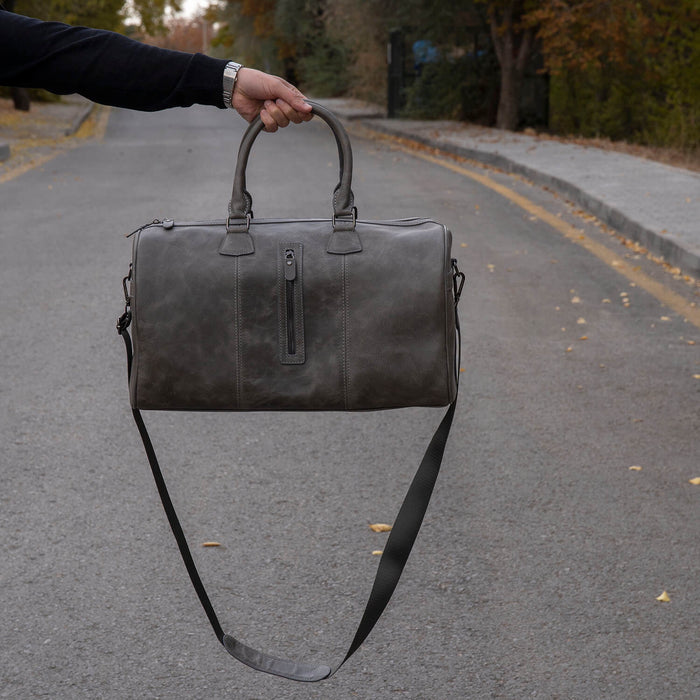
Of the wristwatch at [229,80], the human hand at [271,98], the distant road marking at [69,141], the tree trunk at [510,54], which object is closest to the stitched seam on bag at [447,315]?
the human hand at [271,98]

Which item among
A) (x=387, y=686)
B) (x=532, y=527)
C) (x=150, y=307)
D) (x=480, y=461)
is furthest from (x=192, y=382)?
(x=480, y=461)

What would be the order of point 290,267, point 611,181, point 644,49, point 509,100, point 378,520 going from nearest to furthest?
point 290,267 → point 378,520 → point 611,181 → point 644,49 → point 509,100

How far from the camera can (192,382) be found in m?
2.00

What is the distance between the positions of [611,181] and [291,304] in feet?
37.5

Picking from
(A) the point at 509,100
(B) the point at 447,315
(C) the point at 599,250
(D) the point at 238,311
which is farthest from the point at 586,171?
(D) the point at 238,311

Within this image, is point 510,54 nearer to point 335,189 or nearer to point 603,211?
point 603,211

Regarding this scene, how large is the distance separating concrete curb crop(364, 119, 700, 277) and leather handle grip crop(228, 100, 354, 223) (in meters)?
6.33

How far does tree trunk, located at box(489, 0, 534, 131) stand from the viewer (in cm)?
2208

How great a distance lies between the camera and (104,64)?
194cm

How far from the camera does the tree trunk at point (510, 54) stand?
22.1m

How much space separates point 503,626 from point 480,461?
1325 mm

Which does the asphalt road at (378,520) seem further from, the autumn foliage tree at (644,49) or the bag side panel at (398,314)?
the autumn foliage tree at (644,49)

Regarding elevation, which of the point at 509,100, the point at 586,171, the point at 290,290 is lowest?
the point at 586,171

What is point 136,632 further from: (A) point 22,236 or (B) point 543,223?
(B) point 543,223
